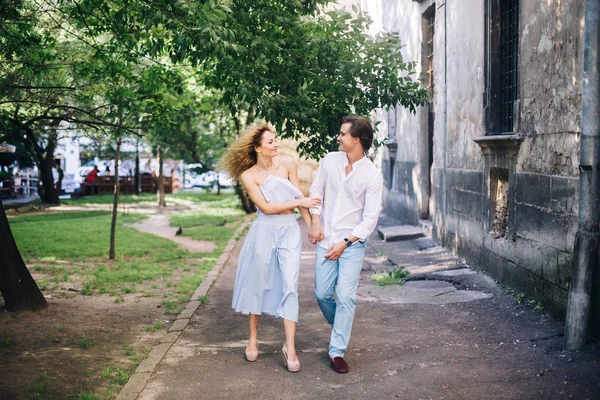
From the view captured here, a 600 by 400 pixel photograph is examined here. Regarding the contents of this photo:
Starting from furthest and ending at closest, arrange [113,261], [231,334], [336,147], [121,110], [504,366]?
[113,261] < [121,110] < [336,147] < [231,334] < [504,366]

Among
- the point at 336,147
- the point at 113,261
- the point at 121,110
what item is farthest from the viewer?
the point at 113,261

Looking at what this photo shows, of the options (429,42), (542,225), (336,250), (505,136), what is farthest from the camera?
(429,42)

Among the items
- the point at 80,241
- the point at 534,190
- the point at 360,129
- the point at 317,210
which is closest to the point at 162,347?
the point at 317,210

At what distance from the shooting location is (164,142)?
22.1 m

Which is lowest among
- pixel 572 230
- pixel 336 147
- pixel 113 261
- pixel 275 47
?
pixel 113 261

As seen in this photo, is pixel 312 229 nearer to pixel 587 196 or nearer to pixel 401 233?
pixel 587 196

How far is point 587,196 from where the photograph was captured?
5.54m

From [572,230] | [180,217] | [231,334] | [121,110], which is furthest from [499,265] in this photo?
[180,217]

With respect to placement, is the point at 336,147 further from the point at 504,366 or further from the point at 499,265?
the point at 504,366

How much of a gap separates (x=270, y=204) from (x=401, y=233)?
28.0ft

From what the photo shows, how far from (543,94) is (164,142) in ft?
55.2

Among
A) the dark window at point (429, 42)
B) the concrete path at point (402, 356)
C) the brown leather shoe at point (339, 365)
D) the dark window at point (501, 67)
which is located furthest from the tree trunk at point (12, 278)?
the dark window at point (429, 42)

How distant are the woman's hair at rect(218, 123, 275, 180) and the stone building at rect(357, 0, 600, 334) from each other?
9.66 feet

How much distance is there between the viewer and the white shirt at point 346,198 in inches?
203
